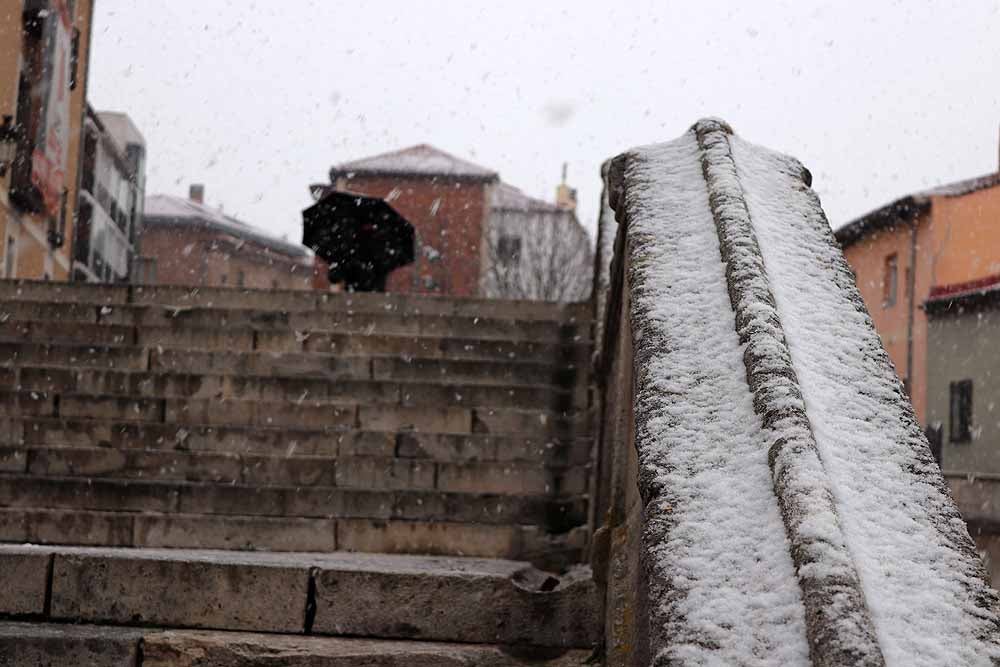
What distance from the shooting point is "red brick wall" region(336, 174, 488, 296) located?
40.2m

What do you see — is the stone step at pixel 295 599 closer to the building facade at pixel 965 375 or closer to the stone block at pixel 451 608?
the stone block at pixel 451 608

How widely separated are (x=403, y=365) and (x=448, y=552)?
1621 mm

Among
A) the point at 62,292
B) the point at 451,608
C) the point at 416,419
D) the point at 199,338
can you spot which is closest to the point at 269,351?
the point at 199,338

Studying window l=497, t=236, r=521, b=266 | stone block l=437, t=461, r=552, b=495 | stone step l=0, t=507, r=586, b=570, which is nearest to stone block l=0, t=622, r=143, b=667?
stone step l=0, t=507, r=586, b=570

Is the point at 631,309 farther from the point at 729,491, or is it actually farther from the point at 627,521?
the point at 729,491

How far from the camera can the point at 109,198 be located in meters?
34.9

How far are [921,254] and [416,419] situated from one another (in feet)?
80.3

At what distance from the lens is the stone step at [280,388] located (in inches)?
248

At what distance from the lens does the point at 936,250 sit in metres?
27.3

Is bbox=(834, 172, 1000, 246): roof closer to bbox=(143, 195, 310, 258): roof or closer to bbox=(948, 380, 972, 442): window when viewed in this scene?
bbox=(948, 380, 972, 442): window

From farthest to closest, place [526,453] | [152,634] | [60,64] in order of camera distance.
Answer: [60,64] < [526,453] < [152,634]

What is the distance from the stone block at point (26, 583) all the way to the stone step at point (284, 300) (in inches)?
141

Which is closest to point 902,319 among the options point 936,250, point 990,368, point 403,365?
point 936,250

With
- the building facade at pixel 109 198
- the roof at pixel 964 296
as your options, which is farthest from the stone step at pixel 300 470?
the roof at pixel 964 296
